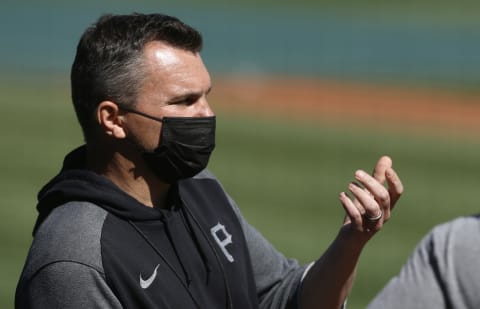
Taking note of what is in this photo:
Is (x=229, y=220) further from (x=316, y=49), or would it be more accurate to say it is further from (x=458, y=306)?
(x=316, y=49)

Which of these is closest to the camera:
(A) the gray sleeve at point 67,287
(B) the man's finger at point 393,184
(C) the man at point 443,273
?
(C) the man at point 443,273

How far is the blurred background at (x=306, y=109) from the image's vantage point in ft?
29.6

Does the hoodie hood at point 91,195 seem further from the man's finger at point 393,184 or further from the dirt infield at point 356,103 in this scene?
the dirt infield at point 356,103

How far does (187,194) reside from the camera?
350cm

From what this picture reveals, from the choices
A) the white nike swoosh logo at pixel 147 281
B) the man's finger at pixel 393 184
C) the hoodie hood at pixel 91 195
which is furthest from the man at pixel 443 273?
the hoodie hood at pixel 91 195

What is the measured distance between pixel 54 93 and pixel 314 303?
11869mm

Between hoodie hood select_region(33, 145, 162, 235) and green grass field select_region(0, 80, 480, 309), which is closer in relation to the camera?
hoodie hood select_region(33, 145, 162, 235)

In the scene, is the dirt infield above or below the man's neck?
below

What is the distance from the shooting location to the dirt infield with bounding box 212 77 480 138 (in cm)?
1376

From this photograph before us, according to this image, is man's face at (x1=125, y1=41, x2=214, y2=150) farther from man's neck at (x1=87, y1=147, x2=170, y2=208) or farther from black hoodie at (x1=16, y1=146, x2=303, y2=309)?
black hoodie at (x1=16, y1=146, x2=303, y2=309)

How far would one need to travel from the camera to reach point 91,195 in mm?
3098

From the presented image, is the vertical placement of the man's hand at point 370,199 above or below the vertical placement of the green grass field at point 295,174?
above

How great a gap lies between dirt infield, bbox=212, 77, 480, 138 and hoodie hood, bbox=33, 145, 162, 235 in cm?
1033

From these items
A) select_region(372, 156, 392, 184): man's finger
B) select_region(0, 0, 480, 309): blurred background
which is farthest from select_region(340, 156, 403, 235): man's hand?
select_region(0, 0, 480, 309): blurred background
